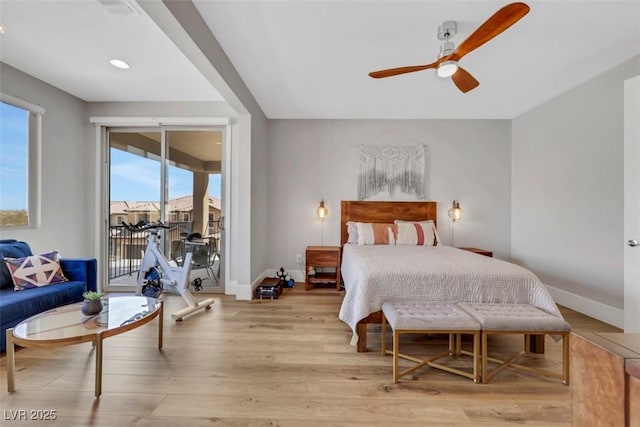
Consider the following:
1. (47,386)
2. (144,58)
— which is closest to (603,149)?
(144,58)

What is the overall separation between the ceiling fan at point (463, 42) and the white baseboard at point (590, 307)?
2.65 meters

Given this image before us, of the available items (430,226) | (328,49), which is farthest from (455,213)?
(328,49)

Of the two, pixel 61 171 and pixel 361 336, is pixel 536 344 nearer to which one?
pixel 361 336

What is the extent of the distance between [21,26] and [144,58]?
81 centimetres

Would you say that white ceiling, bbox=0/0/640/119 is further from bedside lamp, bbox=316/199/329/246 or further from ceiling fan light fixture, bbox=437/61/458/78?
bedside lamp, bbox=316/199/329/246

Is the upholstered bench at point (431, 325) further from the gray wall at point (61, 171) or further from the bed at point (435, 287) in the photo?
the gray wall at point (61, 171)

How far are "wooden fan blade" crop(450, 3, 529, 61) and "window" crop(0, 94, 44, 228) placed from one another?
414 cm

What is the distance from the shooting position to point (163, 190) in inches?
141

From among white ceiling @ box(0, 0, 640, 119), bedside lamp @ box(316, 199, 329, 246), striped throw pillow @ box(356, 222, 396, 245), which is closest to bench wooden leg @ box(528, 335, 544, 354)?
striped throw pillow @ box(356, 222, 396, 245)

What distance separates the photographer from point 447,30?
198cm

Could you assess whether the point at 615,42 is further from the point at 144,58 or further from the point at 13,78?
the point at 13,78

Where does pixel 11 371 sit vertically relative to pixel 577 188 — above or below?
below

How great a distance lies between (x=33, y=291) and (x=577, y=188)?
5.48m

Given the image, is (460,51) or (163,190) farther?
(163,190)
